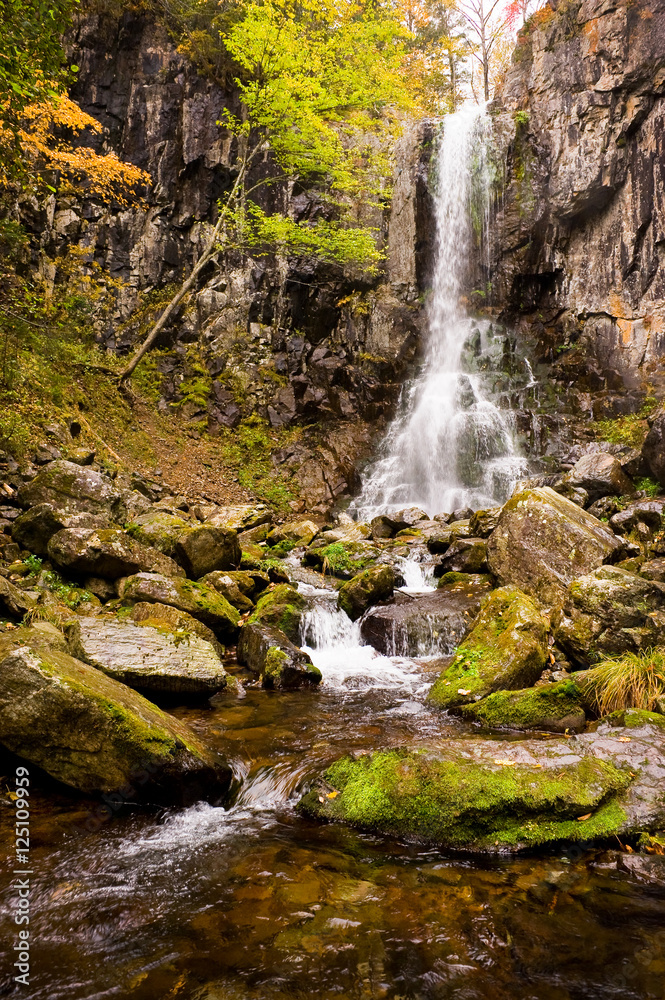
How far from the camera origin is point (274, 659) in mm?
5738

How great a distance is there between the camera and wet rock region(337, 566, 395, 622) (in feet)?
25.1

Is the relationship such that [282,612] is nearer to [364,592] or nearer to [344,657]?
[344,657]

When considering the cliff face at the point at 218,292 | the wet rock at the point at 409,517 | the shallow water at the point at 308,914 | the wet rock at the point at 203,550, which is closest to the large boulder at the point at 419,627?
the wet rock at the point at 203,550

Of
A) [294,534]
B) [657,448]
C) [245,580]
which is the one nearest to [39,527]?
[245,580]

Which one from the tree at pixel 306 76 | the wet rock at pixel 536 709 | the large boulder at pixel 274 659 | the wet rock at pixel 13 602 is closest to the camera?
the wet rock at pixel 536 709

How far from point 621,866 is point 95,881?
8.62ft

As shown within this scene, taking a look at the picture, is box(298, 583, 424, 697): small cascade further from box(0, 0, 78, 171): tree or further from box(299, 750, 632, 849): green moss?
box(0, 0, 78, 171): tree

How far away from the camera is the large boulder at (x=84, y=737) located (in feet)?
10.5

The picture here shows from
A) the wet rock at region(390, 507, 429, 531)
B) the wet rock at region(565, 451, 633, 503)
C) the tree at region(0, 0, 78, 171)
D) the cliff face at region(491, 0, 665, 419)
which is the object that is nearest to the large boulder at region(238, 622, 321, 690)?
the tree at region(0, 0, 78, 171)

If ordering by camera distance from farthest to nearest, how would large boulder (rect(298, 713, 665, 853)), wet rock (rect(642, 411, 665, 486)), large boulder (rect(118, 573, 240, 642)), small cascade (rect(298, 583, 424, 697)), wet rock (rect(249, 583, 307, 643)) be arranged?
wet rock (rect(642, 411, 665, 486))
wet rock (rect(249, 583, 307, 643))
large boulder (rect(118, 573, 240, 642))
small cascade (rect(298, 583, 424, 697))
large boulder (rect(298, 713, 665, 853))

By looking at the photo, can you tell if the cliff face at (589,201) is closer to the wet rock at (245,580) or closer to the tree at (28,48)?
the wet rock at (245,580)

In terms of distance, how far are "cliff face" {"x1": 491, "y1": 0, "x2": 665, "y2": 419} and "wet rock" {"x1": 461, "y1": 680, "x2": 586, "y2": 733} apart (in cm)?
1394

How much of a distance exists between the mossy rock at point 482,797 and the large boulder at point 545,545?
3.45 metres

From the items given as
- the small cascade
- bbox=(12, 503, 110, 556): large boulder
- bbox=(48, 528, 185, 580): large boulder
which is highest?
bbox=(12, 503, 110, 556): large boulder
